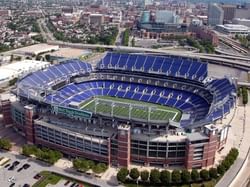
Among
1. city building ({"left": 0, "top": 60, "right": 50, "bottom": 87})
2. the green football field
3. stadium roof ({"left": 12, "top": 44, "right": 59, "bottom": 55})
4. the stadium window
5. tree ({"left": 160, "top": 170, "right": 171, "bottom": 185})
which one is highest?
stadium roof ({"left": 12, "top": 44, "right": 59, "bottom": 55})

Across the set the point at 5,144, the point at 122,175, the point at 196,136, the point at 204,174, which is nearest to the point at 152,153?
the point at 122,175

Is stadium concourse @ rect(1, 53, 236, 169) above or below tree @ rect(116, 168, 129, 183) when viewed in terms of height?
above

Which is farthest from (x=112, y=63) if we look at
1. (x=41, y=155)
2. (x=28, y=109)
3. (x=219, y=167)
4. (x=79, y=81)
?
(x=219, y=167)

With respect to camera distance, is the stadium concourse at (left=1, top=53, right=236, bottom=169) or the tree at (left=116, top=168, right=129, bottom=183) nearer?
the tree at (left=116, top=168, right=129, bottom=183)

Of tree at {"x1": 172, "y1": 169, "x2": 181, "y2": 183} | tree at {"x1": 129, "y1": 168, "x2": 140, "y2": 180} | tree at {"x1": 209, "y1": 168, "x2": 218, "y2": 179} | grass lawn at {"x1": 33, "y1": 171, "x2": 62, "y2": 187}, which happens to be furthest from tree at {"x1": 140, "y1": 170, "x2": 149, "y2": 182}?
grass lawn at {"x1": 33, "y1": 171, "x2": 62, "y2": 187}

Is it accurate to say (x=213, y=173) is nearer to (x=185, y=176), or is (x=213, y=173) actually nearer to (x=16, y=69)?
(x=185, y=176)

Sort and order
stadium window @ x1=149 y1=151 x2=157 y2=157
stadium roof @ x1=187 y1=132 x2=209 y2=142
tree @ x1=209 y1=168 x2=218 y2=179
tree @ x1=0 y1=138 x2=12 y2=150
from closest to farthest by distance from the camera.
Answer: tree @ x1=209 y1=168 x2=218 y2=179, stadium roof @ x1=187 y1=132 x2=209 y2=142, stadium window @ x1=149 y1=151 x2=157 y2=157, tree @ x1=0 y1=138 x2=12 y2=150

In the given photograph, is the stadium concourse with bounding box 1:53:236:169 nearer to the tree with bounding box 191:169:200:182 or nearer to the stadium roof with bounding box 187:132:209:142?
the stadium roof with bounding box 187:132:209:142

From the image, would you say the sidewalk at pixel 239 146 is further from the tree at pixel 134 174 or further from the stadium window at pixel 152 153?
the tree at pixel 134 174

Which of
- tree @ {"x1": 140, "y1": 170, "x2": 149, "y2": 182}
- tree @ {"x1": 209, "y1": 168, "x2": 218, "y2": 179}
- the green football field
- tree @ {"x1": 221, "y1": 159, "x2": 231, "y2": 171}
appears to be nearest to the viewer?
tree @ {"x1": 140, "y1": 170, "x2": 149, "y2": 182}
